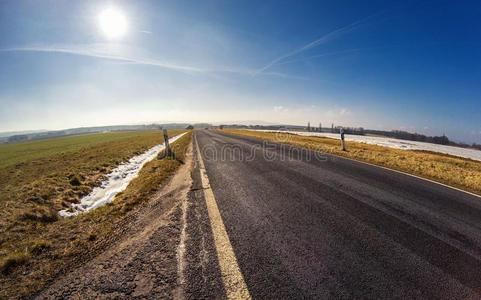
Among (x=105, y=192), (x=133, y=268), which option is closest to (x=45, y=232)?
(x=133, y=268)

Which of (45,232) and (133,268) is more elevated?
(133,268)

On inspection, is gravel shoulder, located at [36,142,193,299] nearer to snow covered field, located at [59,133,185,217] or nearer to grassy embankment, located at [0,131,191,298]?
grassy embankment, located at [0,131,191,298]

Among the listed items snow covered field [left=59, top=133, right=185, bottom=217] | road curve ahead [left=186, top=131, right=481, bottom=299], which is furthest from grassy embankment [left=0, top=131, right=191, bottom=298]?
road curve ahead [left=186, top=131, right=481, bottom=299]

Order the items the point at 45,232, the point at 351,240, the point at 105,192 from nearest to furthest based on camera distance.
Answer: the point at 351,240 → the point at 45,232 → the point at 105,192

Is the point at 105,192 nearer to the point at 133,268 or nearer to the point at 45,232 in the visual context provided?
the point at 45,232

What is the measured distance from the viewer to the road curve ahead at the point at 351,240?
2182mm

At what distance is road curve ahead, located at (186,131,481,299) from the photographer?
7.16ft

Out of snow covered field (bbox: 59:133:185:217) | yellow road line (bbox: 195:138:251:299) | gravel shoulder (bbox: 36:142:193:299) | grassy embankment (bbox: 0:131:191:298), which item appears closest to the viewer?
yellow road line (bbox: 195:138:251:299)

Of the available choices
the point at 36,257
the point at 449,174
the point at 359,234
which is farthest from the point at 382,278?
the point at 449,174

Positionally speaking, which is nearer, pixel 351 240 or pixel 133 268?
pixel 133 268

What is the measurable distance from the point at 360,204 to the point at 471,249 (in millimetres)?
1728

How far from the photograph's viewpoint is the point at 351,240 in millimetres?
3064

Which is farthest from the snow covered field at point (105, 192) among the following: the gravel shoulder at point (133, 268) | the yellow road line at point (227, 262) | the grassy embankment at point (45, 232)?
the yellow road line at point (227, 262)

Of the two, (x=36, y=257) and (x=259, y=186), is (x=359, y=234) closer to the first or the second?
(x=259, y=186)
